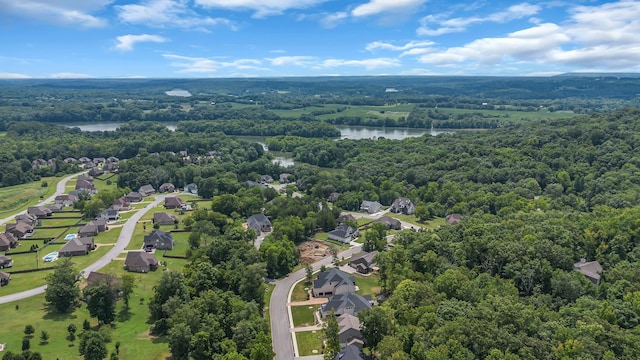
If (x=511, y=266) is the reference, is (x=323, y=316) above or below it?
below

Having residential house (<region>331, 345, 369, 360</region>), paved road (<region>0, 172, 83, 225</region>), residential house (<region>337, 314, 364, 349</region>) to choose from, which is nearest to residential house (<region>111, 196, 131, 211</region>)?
paved road (<region>0, 172, 83, 225</region>)

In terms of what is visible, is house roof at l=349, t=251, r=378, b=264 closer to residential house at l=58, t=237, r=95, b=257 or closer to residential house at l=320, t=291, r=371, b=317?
residential house at l=320, t=291, r=371, b=317

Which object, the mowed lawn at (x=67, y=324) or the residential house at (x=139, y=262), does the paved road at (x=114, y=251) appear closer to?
the mowed lawn at (x=67, y=324)

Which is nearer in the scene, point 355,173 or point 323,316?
point 323,316

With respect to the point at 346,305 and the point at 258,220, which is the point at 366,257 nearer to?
the point at 346,305

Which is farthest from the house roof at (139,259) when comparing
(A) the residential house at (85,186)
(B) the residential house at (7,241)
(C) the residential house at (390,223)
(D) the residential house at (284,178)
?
(D) the residential house at (284,178)

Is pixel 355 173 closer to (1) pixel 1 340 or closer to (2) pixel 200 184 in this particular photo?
(2) pixel 200 184

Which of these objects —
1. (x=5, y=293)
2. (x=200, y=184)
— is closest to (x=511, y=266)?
(x=5, y=293)
